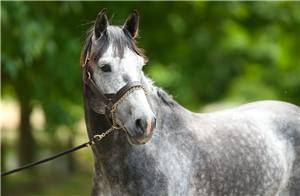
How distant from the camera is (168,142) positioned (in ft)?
8.16

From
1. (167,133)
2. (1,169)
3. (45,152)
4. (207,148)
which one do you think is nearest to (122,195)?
(167,133)

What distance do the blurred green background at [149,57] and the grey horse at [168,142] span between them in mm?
1735

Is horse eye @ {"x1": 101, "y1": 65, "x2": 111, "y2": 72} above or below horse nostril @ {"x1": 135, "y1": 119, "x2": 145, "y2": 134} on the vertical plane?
above

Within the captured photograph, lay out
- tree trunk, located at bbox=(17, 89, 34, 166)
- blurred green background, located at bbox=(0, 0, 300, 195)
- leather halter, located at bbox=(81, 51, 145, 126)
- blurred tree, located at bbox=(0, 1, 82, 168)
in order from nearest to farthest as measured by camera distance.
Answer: leather halter, located at bbox=(81, 51, 145, 126)
blurred tree, located at bbox=(0, 1, 82, 168)
blurred green background, located at bbox=(0, 0, 300, 195)
tree trunk, located at bbox=(17, 89, 34, 166)

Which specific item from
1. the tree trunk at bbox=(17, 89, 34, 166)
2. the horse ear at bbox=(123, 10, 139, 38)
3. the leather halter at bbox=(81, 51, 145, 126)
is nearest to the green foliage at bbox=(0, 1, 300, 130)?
the tree trunk at bbox=(17, 89, 34, 166)

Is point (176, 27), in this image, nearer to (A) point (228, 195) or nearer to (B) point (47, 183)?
(A) point (228, 195)

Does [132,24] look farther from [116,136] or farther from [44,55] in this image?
[44,55]

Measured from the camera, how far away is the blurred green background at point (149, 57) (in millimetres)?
5500

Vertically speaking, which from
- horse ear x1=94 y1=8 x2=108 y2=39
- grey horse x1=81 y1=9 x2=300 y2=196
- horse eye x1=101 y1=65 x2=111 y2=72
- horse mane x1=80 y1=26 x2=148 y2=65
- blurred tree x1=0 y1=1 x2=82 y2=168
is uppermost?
blurred tree x1=0 y1=1 x2=82 y2=168

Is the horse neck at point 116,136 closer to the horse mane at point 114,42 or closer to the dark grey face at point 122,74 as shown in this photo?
the dark grey face at point 122,74

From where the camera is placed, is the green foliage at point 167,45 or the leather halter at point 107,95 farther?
the green foliage at point 167,45

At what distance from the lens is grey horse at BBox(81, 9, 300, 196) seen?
86.0 inches

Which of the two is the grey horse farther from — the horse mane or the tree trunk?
the tree trunk

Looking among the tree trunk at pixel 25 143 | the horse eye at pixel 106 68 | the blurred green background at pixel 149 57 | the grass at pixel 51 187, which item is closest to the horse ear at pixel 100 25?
the horse eye at pixel 106 68
